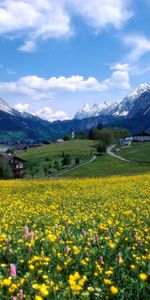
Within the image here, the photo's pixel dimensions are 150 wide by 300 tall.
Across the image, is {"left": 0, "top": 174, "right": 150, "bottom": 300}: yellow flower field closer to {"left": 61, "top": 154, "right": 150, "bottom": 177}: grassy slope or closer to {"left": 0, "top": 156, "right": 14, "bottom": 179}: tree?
{"left": 61, "top": 154, "right": 150, "bottom": 177}: grassy slope

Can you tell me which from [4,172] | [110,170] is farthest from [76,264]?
[4,172]

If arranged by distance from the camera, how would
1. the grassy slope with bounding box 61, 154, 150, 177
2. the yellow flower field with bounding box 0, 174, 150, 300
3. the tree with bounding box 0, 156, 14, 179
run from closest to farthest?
the yellow flower field with bounding box 0, 174, 150, 300
the grassy slope with bounding box 61, 154, 150, 177
the tree with bounding box 0, 156, 14, 179

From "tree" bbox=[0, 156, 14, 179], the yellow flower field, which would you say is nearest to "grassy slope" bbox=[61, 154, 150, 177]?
"tree" bbox=[0, 156, 14, 179]

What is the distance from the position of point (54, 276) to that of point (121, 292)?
1.44m

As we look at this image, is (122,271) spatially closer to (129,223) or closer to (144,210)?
(129,223)

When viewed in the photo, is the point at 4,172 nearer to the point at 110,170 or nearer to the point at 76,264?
the point at 110,170

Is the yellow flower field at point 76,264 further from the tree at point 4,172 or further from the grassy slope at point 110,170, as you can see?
the tree at point 4,172

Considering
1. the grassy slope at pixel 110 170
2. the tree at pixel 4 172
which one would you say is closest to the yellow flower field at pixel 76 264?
the grassy slope at pixel 110 170

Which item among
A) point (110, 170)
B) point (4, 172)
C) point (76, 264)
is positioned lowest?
point (4, 172)

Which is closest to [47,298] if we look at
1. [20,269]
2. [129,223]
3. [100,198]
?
[20,269]

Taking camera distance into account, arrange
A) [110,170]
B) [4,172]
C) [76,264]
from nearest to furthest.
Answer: [76,264] < [110,170] < [4,172]

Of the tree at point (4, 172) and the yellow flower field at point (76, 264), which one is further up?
the yellow flower field at point (76, 264)

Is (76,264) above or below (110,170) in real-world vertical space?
above

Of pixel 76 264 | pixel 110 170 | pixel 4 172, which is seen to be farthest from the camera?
pixel 4 172
